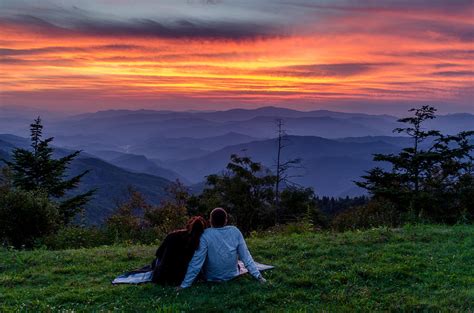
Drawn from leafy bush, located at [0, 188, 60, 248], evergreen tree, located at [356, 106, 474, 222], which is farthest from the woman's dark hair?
evergreen tree, located at [356, 106, 474, 222]

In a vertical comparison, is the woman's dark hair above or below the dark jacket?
above

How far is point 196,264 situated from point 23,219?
10.6 metres

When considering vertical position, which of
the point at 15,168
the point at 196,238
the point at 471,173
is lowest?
the point at 15,168

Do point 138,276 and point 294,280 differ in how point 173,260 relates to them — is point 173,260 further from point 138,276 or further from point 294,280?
point 294,280

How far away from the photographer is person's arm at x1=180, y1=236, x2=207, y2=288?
8302mm

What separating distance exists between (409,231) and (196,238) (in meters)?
7.83

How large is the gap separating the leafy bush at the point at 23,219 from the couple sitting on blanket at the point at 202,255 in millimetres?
9142

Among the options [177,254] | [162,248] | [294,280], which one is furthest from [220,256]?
[294,280]

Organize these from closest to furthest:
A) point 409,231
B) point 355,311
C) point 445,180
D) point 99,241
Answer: point 355,311 < point 409,231 < point 99,241 < point 445,180

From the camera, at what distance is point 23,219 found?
16.1 metres

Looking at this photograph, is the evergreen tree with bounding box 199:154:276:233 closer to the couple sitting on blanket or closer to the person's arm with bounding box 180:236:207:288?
the couple sitting on blanket

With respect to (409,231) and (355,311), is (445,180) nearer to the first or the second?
(409,231)

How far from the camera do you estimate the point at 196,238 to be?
8.59m

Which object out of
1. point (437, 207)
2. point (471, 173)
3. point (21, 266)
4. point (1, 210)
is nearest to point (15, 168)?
point (1, 210)
